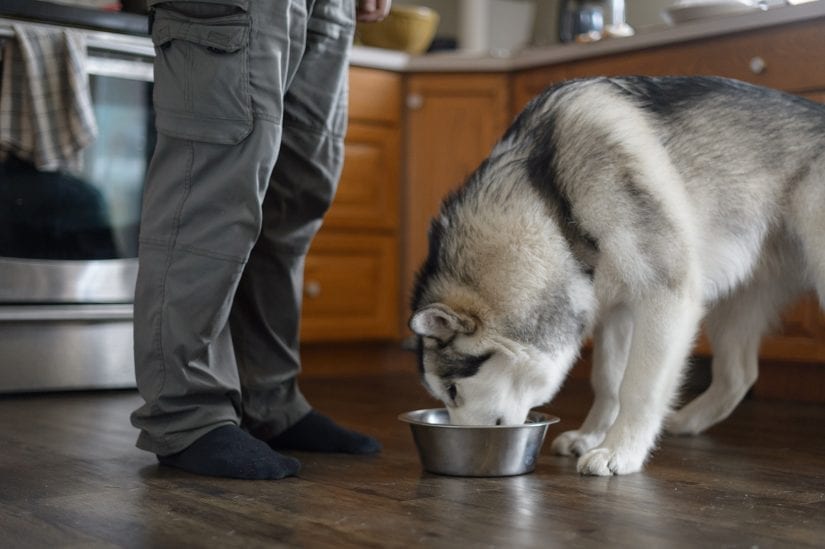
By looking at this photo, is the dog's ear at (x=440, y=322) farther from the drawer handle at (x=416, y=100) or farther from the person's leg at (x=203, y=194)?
the drawer handle at (x=416, y=100)

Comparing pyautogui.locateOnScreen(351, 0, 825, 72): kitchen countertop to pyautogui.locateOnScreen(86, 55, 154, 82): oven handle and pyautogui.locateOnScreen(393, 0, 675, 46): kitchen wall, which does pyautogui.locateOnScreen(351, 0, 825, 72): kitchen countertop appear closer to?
pyautogui.locateOnScreen(393, 0, 675, 46): kitchen wall

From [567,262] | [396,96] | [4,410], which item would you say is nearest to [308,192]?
[567,262]

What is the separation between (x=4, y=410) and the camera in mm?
3020

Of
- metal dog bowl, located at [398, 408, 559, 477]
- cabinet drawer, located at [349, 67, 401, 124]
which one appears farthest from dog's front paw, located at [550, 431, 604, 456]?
cabinet drawer, located at [349, 67, 401, 124]

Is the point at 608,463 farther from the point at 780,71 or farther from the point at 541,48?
the point at 541,48

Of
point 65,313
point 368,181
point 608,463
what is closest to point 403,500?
point 608,463

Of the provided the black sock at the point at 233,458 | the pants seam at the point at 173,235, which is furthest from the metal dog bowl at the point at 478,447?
the pants seam at the point at 173,235

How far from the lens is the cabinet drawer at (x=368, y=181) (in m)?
4.20

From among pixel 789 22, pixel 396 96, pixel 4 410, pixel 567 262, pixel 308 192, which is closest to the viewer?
pixel 567 262

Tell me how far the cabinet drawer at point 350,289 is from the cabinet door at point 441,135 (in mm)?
103

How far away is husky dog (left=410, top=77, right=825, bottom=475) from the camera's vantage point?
205 cm

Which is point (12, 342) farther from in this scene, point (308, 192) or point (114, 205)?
point (308, 192)

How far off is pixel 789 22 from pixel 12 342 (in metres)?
2.70

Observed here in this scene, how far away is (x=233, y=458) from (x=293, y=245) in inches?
21.2
